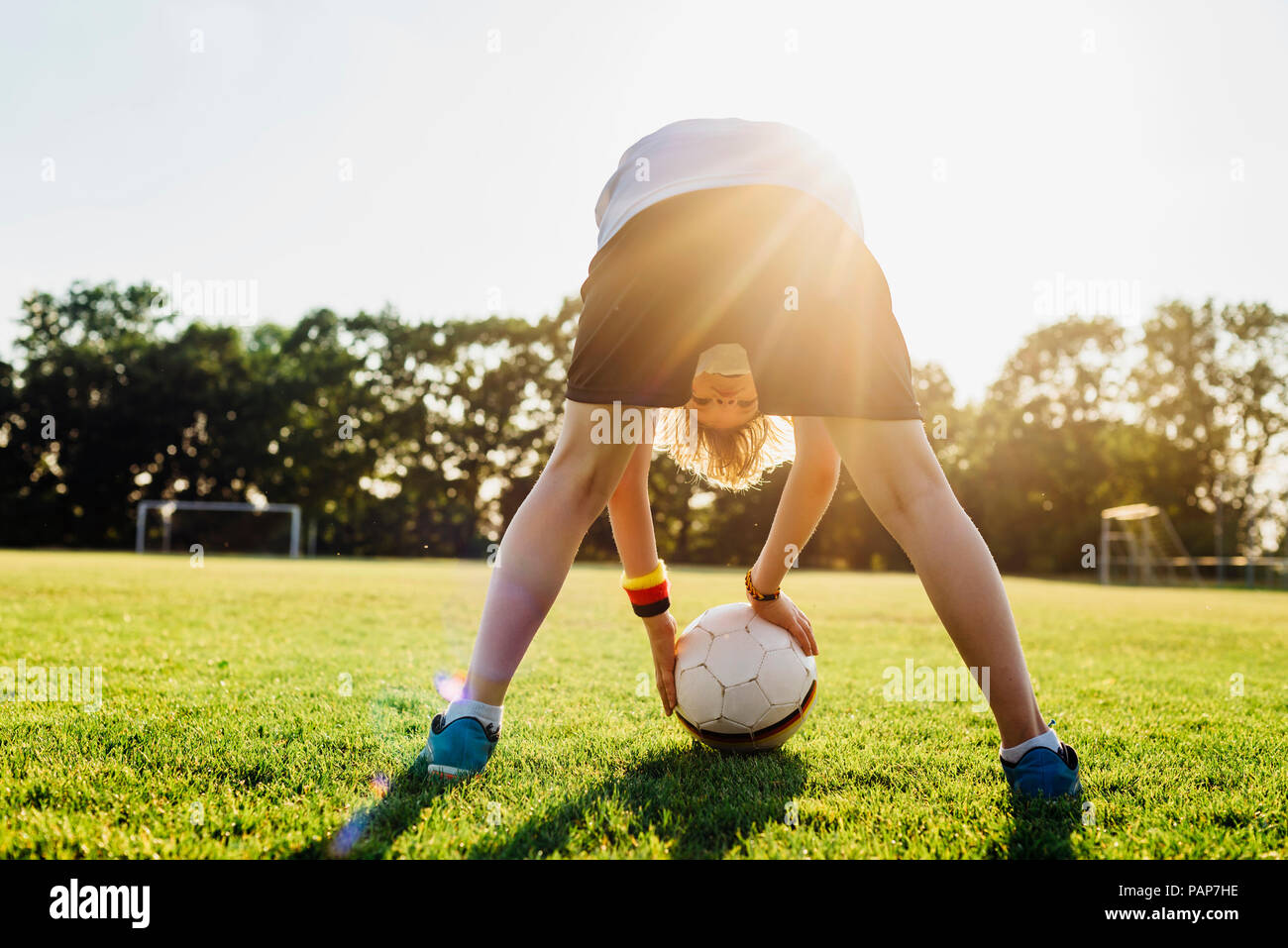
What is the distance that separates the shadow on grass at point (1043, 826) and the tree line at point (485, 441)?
3919 cm

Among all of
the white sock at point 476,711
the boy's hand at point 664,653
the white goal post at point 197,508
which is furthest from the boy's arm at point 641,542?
the white goal post at point 197,508

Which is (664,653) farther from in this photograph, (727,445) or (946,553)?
(946,553)

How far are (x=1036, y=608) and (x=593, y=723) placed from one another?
10534 millimetres

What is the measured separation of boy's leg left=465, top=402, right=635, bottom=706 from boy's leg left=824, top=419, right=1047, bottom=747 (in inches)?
Result: 25.8

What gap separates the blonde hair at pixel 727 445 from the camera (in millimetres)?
2988

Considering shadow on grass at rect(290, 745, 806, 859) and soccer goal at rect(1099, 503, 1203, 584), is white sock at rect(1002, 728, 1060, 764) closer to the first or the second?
shadow on grass at rect(290, 745, 806, 859)

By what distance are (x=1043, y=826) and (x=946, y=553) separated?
652 mm

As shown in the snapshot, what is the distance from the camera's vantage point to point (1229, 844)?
191 centimetres

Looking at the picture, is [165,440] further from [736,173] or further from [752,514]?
[736,173]

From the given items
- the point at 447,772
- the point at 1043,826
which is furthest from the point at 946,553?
the point at 447,772

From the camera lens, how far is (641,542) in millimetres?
2842

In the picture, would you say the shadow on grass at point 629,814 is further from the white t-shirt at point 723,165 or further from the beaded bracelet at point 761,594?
the white t-shirt at point 723,165

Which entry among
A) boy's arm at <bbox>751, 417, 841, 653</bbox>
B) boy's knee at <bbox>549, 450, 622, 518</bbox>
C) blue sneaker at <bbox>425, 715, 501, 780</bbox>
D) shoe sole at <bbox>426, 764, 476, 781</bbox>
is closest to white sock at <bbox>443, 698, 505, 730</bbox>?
blue sneaker at <bbox>425, 715, 501, 780</bbox>
